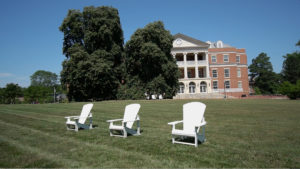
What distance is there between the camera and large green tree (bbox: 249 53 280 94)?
229 ft

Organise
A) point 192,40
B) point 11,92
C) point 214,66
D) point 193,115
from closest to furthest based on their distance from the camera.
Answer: point 193,115, point 11,92, point 192,40, point 214,66

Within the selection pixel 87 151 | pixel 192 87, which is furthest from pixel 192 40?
pixel 87 151

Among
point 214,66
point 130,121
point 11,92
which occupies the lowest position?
point 130,121

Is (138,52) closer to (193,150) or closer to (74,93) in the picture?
(74,93)

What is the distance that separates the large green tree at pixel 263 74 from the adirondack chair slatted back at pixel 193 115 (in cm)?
7053

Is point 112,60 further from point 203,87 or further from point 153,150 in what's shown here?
→ point 153,150

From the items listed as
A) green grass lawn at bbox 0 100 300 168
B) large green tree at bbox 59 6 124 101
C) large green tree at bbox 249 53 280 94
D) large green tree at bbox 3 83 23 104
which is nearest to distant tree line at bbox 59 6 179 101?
large green tree at bbox 59 6 124 101

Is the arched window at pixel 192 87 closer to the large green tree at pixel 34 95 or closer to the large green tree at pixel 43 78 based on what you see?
the large green tree at pixel 34 95

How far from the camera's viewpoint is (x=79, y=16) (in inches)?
1483

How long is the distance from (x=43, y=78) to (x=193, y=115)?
116m

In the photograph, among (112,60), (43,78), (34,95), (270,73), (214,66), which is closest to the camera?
(112,60)

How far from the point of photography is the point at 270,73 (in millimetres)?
71000

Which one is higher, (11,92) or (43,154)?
(11,92)

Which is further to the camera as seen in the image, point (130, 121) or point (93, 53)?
point (93, 53)
